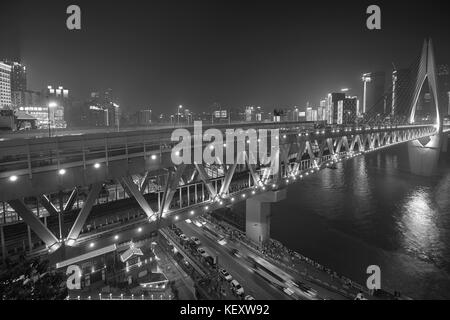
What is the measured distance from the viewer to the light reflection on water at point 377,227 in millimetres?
22766

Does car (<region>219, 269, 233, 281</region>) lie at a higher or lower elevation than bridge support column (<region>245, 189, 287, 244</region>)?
lower

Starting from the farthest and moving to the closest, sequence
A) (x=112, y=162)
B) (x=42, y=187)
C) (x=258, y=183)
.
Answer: (x=258, y=183) → (x=112, y=162) → (x=42, y=187)

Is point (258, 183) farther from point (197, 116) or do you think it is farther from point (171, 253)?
point (197, 116)

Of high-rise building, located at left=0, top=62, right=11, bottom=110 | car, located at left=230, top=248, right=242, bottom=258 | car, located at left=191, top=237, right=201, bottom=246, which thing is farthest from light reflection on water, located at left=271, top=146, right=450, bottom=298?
high-rise building, located at left=0, top=62, right=11, bottom=110

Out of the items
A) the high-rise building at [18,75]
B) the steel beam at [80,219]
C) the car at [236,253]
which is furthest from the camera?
the high-rise building at [18,75]

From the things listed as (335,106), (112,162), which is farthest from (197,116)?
(335,106)

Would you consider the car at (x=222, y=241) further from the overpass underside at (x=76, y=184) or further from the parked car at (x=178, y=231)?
the overpass underside at (x=76, y=184)

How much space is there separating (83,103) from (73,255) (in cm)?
4221

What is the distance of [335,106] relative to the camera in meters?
121

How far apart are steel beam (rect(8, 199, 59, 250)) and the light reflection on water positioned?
2014cm

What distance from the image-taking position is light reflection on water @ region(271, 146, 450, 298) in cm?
2277

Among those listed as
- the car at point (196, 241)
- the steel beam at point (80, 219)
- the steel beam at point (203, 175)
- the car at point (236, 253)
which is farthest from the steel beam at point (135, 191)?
the car at point (196, 241)

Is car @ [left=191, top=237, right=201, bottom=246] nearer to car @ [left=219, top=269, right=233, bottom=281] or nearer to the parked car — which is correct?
the parked car

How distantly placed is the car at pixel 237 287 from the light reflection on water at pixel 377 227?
935 cm
